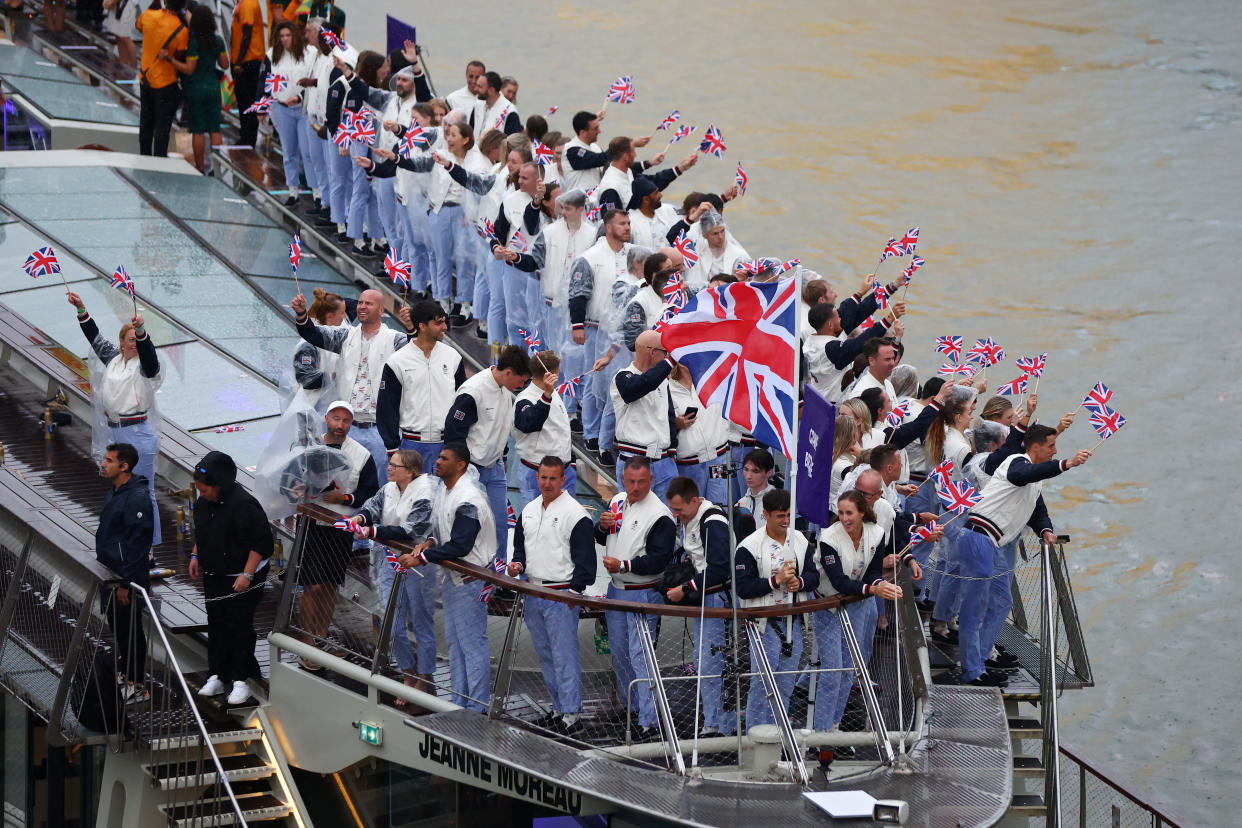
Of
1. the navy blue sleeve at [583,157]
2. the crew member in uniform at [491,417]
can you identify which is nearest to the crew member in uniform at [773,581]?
the crew member in uniform at [491,417]

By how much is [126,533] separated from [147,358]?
184 cm

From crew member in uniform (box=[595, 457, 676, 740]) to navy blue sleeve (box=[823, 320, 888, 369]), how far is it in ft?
9.07

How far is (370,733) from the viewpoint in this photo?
9219 mm

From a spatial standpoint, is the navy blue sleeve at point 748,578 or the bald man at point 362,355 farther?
the bald man at point 362,355

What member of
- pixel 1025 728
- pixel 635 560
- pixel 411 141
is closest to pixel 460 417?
pixel 635 560

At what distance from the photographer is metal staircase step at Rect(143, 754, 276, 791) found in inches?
370

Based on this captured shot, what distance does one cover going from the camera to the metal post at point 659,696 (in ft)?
27.5

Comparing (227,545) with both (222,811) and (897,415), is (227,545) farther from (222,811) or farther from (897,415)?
(897,415)

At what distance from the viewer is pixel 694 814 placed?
26.2ft

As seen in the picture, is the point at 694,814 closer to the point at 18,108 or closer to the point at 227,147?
the point at 227,147

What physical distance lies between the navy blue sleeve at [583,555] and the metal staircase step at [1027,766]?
10.5 ft

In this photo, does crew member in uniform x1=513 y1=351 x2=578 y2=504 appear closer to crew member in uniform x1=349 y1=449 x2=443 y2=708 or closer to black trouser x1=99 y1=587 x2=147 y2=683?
crew member in uniform x1=349 y1=449 x2=443 y2=708

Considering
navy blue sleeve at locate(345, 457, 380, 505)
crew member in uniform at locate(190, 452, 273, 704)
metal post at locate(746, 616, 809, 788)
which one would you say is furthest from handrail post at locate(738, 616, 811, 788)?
crew member in uniform at locate(190, 452, 273, 704)

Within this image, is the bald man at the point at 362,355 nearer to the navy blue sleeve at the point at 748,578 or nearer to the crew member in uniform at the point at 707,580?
the crew member in uniform at the point at 707,580
